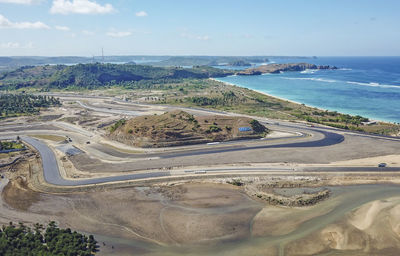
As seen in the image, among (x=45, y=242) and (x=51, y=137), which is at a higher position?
(x=51, y=137)

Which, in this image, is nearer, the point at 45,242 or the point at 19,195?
the point at 45,242

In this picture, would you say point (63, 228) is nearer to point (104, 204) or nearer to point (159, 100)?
point (104, 204)

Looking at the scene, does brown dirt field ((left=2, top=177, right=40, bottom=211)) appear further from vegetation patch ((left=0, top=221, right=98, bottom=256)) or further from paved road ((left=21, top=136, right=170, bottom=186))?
vegetation patch ((left=0, top=221, right=98, bottom=256))

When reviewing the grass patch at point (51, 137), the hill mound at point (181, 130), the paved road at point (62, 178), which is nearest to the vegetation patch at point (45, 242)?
the paved road at point (62, 178)

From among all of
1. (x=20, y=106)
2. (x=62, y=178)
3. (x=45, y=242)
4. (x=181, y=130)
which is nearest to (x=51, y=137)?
(x=62, y=178)

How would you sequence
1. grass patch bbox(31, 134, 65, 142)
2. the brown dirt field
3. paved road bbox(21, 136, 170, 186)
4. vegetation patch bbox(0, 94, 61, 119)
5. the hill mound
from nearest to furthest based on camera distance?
the brown dirt field → paved road bbox(21, 136, 170, 186) → the hill mound → grass patch bbox(31, 134, 65, 142) → vegetation patch bbox(0, 94, 61, 119)

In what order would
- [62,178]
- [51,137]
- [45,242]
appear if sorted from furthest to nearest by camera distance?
[51,137], [62,178], [45,242]

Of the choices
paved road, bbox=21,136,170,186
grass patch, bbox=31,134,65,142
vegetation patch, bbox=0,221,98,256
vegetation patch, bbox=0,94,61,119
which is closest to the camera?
vegetation patch, bbox=0,221,98,256

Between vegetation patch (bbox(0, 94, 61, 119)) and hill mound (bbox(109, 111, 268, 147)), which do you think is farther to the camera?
vegetation patch (bbox(0, 94, 61, 119))

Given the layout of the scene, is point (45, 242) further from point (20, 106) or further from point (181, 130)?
point (20, 106)

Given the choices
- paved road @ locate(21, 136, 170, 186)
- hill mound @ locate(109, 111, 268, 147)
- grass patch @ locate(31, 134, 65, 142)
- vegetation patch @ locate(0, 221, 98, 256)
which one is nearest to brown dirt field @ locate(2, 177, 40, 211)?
paved road @ locate(21, 136, 170, 186)

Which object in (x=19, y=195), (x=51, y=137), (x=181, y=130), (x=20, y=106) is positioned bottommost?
(x=19, y=195)
